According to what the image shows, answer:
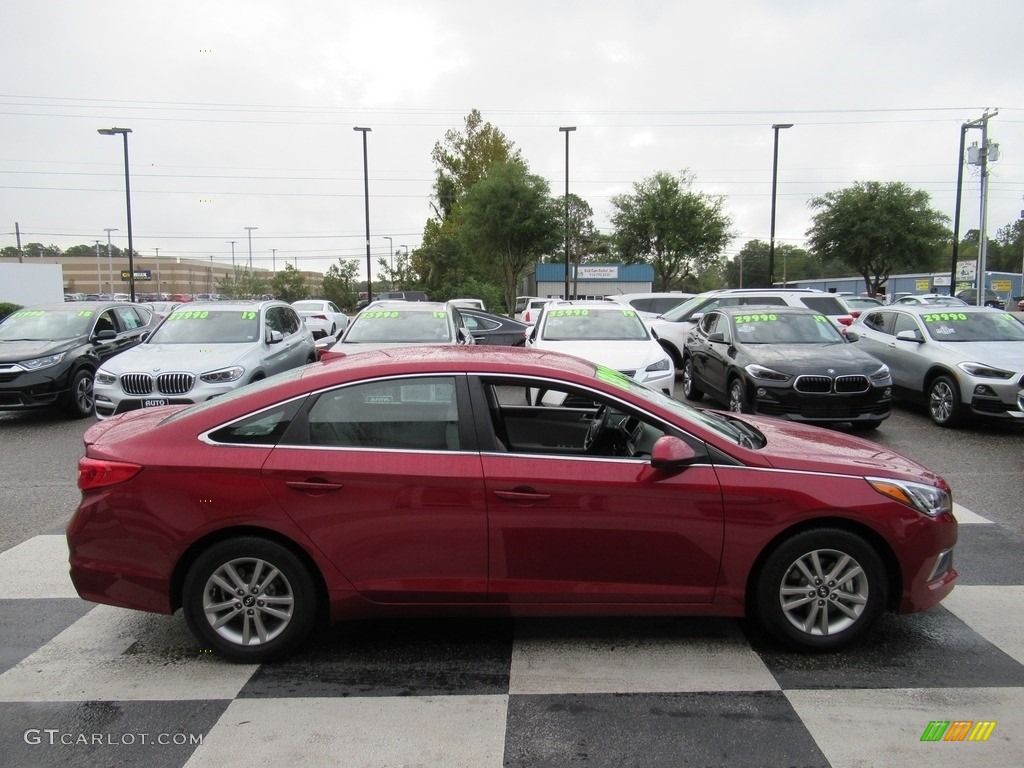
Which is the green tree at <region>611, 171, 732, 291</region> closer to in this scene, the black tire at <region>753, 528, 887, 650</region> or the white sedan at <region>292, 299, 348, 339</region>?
the white sedan at <region>292, 299, 348, 339</region>

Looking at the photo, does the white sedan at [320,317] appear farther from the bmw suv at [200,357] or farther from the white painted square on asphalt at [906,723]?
the white painted square on asphalt at [906,723]

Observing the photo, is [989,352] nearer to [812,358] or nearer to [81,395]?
[812,358]

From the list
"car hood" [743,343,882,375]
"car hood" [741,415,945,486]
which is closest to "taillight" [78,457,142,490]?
"car hood" [741,415,945,486]

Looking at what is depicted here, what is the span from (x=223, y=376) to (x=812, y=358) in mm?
7454

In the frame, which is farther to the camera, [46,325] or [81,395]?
[46,325]

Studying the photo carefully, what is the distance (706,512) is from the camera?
3402 millimetres

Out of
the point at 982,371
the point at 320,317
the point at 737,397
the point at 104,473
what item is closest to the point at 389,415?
the point at 104,473

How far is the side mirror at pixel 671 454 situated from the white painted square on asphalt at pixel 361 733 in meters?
1.29

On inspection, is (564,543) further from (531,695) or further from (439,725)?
(439,725)

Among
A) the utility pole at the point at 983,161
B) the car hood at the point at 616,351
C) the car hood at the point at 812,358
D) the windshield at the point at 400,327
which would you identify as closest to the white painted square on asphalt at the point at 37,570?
the windshield at the point at 400,327

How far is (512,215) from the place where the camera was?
1364 inches

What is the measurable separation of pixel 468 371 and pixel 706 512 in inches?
53.4

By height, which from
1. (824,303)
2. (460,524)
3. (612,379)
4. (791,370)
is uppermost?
(824,303)

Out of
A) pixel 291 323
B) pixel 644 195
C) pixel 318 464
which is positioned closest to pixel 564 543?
pixel 318 464
